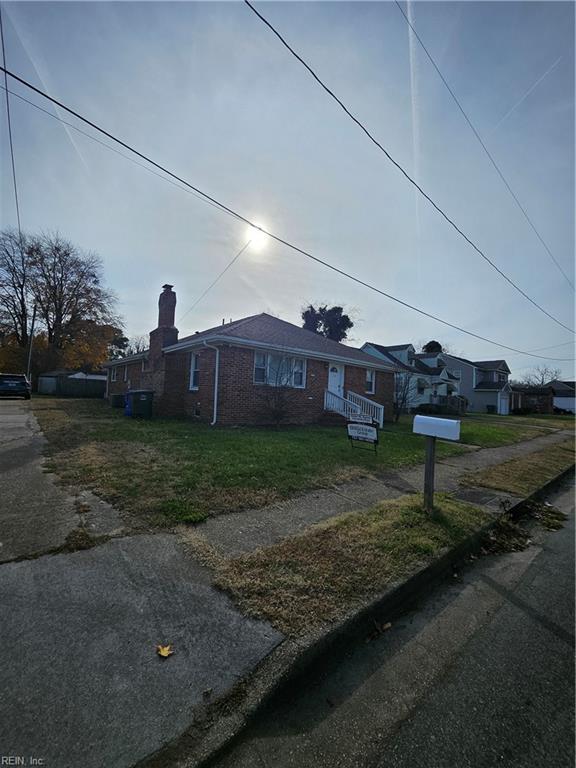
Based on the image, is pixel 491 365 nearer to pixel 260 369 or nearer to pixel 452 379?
pixel 452 379

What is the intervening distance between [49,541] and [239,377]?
9060 mm

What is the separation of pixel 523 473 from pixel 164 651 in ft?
26.3

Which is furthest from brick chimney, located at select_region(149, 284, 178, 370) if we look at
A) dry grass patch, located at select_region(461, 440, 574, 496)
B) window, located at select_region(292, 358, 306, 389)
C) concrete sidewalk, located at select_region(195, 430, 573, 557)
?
dry grass patch, located at select_region(461, 440, 574, 496)

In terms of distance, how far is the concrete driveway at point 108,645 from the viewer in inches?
59.1

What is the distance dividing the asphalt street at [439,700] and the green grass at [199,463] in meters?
2.30

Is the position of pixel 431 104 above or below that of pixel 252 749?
above

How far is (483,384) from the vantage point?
41.5 m

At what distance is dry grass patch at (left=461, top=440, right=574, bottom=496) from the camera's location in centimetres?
623

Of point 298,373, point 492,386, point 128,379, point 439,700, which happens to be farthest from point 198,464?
point 492,386

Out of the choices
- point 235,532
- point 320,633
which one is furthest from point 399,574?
point 235,532

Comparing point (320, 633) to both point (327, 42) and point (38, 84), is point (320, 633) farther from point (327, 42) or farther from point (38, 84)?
point (327, 42)

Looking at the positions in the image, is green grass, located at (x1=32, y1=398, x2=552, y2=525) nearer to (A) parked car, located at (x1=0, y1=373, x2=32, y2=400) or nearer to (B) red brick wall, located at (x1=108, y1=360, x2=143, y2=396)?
(B) red brick wall, located at (x1=108, y1=360, x2=143, y2=396)

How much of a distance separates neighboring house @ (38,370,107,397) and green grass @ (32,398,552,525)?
2339cm

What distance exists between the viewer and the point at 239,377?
12016 millimetres
